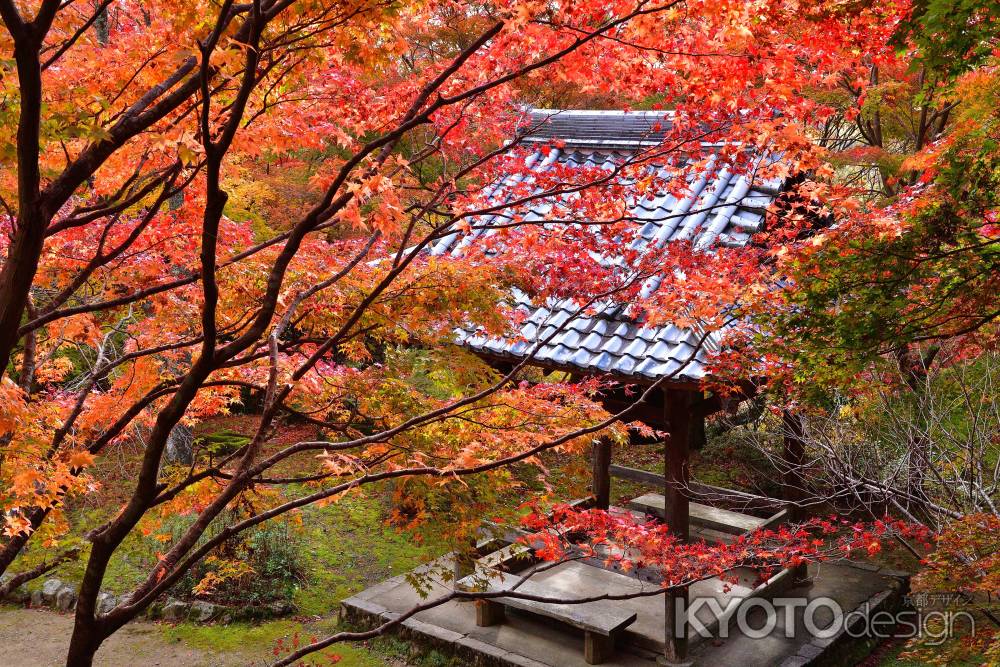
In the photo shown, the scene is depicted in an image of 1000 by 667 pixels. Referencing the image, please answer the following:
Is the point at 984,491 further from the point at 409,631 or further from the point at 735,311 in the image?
the point at 409,631

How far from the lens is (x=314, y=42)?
4.05 meters

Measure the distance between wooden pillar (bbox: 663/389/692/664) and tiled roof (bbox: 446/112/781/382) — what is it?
0.54 m

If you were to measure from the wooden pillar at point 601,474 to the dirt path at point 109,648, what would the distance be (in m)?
4.33

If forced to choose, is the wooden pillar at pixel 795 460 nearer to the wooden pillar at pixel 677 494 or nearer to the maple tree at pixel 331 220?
the wooden pillar at pixel 677 494

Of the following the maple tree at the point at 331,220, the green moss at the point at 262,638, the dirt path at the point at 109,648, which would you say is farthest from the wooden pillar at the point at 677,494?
the dirt path at the point at 109,648

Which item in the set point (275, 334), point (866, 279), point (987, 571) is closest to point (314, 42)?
point (275, 334)

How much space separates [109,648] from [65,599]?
5.31 ft

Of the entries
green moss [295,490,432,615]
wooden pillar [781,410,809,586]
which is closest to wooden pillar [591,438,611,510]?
wooden pillar [781,410,809,586]

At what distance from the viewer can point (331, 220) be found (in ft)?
13.7

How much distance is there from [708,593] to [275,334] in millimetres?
6731

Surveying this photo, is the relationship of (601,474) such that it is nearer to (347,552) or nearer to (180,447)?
(347,552)

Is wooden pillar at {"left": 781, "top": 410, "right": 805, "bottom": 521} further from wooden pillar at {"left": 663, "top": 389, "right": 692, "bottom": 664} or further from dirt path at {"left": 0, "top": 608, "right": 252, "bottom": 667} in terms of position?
dirt path at {"left": 0, "top": 608, "right": 252, "bottom": 667}

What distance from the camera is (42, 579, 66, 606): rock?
9.62 meters

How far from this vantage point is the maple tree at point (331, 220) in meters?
3.09
